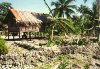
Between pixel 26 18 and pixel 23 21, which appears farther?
pixel 26 18

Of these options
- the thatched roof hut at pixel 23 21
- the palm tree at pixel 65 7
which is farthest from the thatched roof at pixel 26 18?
the palm tree at pixel 65 7

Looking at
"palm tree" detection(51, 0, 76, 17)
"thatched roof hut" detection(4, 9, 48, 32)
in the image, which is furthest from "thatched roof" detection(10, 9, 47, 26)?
"palm tree" detection(51, 0, 76, 17)

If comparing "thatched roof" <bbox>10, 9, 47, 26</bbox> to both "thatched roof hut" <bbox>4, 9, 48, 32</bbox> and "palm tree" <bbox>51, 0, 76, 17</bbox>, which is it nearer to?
"thatched roof hut" <bbox>4, 9, 48, 32</bbox>

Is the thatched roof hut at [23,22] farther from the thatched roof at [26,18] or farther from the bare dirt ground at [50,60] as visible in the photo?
the bare dirt ground at [50,60]

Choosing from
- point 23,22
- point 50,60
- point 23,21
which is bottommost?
point 50,60

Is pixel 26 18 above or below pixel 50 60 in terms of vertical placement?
above

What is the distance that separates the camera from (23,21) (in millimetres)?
24969

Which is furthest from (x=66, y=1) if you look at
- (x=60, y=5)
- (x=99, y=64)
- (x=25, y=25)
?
(x=99, y=64)

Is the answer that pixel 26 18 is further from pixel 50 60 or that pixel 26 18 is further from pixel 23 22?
pixel 50 60

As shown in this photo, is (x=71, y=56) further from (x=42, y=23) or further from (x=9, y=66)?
(x=42, y=23)

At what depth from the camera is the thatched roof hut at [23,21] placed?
25312 millimetres

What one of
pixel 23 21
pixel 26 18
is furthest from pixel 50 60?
pixel 26 18

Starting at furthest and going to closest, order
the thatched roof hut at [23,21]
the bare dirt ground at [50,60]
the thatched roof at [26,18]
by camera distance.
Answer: the thatched roof hut at [23,21], the thatched roof at [26,18], the bare dirt ground at [50,60]

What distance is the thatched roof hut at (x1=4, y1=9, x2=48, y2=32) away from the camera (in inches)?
997
